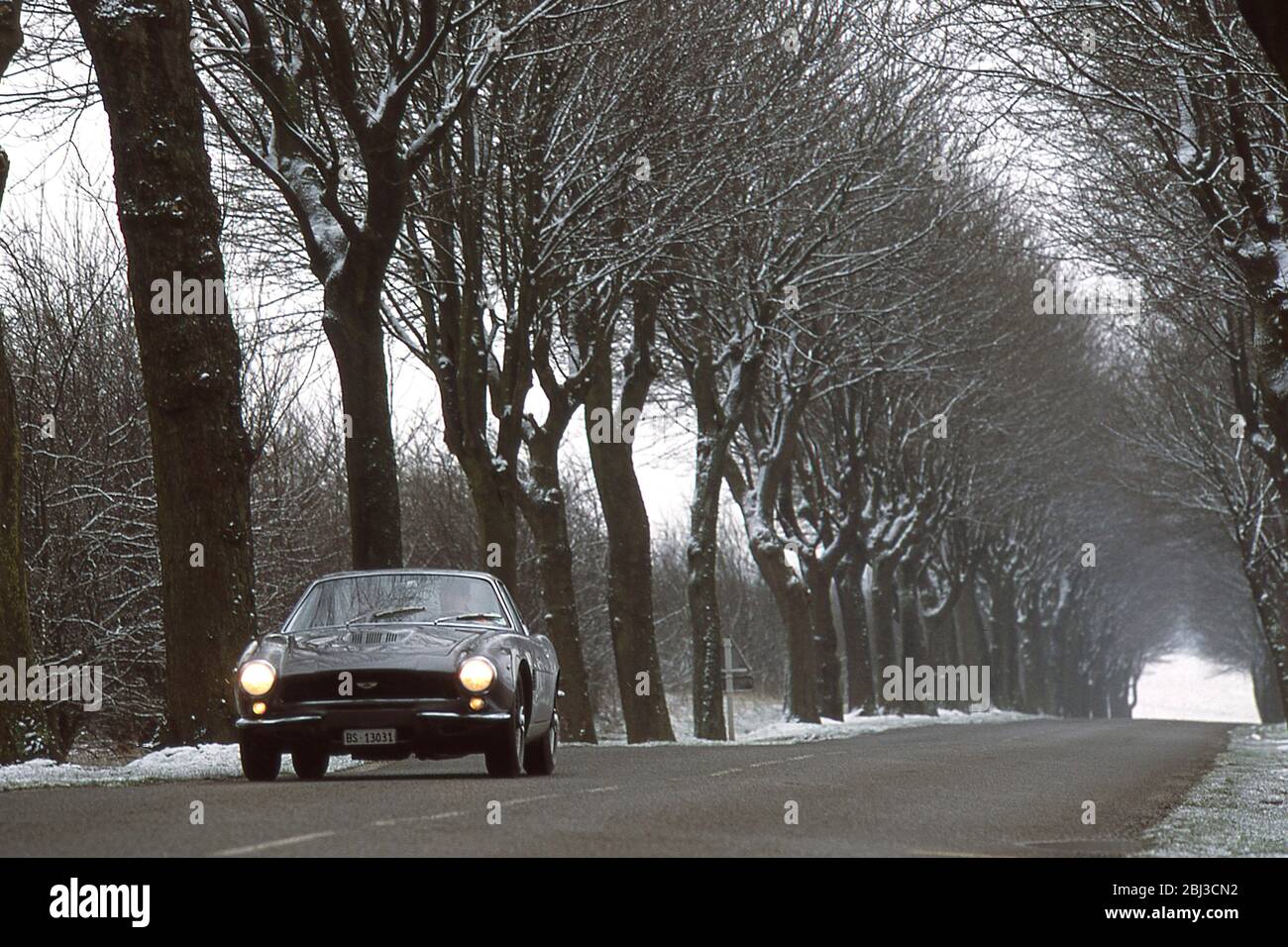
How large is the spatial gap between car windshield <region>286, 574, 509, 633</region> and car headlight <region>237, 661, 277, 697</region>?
1.04 meters

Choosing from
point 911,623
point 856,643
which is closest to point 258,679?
point 856,643

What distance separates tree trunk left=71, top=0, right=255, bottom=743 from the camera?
14.9 metres

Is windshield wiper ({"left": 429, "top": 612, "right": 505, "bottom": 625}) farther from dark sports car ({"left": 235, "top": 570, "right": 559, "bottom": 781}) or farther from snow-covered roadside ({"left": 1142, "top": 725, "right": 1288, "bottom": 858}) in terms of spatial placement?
snow-covered roadside ({"left": 1142, "top": 725, "right": 1288, "bottom": 858})

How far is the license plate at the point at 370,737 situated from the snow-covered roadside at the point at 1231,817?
5029 millimetres

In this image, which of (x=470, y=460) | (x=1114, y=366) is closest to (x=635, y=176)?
(x=470, y=460)

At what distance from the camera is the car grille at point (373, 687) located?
40.5 ft

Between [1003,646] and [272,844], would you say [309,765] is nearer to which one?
[272,844]

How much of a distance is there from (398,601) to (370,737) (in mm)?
1760

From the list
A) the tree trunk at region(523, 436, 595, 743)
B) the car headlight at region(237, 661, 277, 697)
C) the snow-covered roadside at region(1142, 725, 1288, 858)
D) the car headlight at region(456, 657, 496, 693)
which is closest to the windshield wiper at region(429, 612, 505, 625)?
the car headlight at region(456, 657, 496, 693)

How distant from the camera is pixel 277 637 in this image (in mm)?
12844

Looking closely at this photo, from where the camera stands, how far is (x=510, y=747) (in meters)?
12.9

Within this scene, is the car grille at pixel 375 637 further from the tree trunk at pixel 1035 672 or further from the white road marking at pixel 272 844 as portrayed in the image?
the tree trunk at pixel 1035 672
